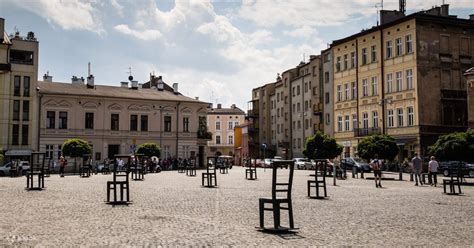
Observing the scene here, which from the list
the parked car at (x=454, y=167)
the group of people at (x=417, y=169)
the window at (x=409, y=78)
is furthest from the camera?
the window at (x=409, y=78)

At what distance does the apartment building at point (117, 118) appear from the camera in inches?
2351

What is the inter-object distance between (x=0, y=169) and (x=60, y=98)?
15417 millimetres

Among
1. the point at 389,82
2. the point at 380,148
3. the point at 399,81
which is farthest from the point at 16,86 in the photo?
the point at 399,81

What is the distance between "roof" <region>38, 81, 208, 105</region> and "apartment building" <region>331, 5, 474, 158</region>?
2445 centimetres

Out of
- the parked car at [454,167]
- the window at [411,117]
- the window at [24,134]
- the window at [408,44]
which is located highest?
the window at [408,44]

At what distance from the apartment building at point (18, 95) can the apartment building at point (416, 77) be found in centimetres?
3628

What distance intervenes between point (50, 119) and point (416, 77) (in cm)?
4023

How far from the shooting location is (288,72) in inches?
3255

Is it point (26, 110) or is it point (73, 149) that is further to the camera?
point (26, 110)

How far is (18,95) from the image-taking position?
5669cm

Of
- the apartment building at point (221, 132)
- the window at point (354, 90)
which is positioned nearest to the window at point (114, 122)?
the window at point (354, 90)

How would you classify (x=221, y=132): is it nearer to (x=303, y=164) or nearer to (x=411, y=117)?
(x=303, y=164)

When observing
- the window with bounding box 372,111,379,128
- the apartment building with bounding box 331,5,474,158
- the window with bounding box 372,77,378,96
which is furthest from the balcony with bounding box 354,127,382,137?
the window with bounding box 372,77,378,96

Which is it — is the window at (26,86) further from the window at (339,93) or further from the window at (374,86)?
the window at (374,86)
